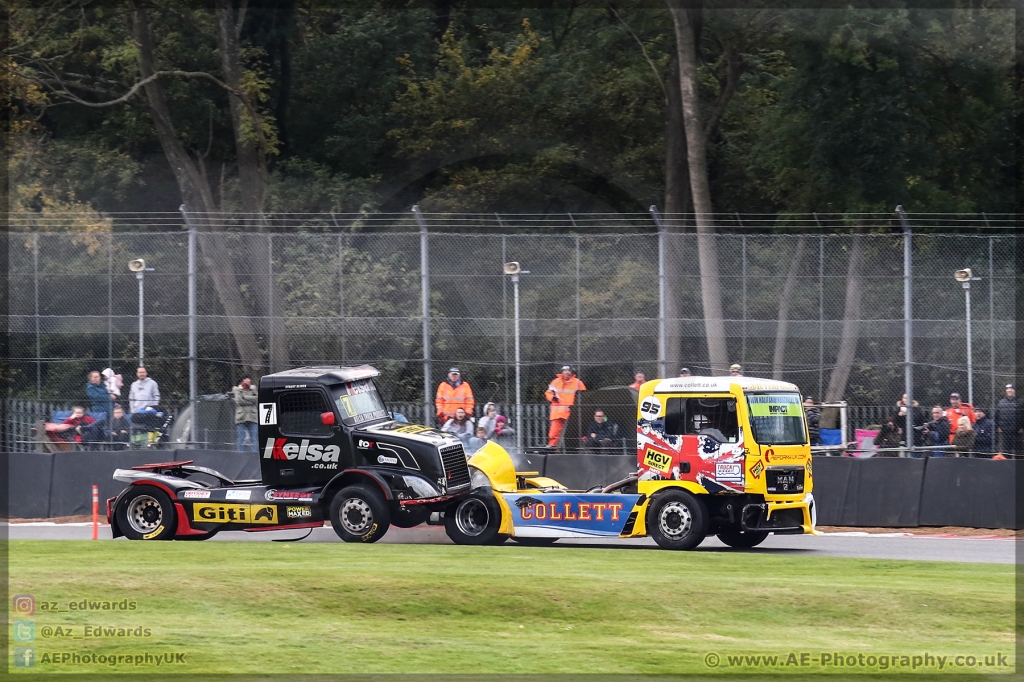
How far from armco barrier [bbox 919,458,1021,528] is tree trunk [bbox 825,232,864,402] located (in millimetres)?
2143

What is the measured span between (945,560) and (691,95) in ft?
52.0

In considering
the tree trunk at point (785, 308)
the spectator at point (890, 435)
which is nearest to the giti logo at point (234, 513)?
the tree trunk at point (785, 308)

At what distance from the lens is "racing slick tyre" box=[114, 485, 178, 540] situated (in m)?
15.9

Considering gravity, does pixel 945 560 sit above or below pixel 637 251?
below

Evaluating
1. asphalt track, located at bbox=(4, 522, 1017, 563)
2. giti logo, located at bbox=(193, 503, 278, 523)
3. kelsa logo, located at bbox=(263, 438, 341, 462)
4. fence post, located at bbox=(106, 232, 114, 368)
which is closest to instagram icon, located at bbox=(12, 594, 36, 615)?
giti logo, located at bbox=(193, 503, 278, 523)

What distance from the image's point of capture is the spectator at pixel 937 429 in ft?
61.1

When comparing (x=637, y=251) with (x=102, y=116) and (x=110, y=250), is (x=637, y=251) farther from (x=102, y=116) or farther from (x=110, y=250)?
(x=102, y=116)

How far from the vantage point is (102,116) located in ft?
115

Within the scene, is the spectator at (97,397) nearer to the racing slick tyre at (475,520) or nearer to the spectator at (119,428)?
the spectator at (119,428)

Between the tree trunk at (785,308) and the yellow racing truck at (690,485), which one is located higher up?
the tree trunk at (785,308)

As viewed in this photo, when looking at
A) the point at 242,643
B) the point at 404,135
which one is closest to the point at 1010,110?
the point at 404,135

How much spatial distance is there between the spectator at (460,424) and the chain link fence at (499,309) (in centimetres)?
75

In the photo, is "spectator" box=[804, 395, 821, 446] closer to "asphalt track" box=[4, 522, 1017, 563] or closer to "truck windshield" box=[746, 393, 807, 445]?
"asphalt track" box=[4, 522, 1017, 563]

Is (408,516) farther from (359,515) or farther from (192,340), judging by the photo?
(192,340)
